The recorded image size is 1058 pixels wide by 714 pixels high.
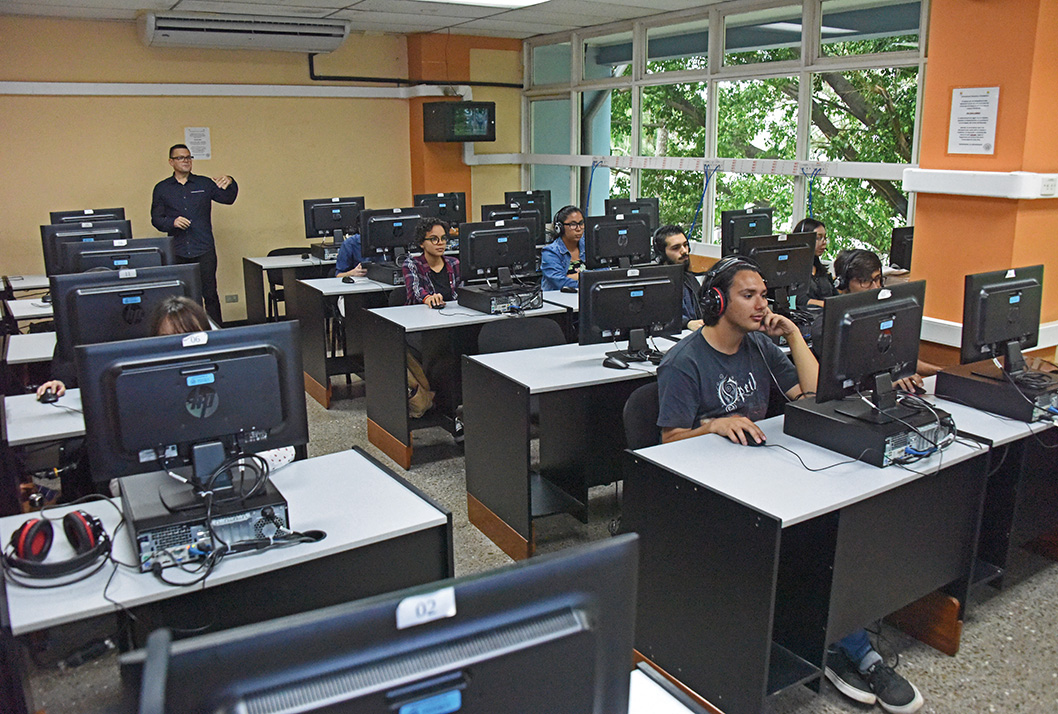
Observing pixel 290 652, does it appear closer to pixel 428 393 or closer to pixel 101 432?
pixel 101 432

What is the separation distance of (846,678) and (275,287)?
6.11 meters

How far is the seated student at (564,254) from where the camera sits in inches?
214

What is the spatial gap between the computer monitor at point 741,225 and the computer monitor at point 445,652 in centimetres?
495

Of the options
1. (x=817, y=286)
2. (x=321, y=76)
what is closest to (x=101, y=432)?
(x=817, y=286)

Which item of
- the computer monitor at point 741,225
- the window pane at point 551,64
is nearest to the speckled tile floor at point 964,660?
the computer monitor at point 741,225

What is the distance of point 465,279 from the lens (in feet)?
15.4

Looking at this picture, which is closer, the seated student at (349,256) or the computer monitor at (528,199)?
the seated student at (349,256)

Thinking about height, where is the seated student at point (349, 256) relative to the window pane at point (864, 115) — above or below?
below

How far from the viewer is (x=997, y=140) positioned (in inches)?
142

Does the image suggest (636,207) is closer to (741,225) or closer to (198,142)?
(741,225)

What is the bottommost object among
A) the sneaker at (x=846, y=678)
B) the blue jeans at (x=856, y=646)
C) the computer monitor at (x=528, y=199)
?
the sneaker at (x=846, y=678)

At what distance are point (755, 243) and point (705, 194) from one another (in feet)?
11.1

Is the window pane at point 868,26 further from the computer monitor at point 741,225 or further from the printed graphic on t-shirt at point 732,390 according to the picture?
the printed graphic on t-shirt at point 732,390

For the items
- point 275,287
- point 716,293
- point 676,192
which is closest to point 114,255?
point 716,293
